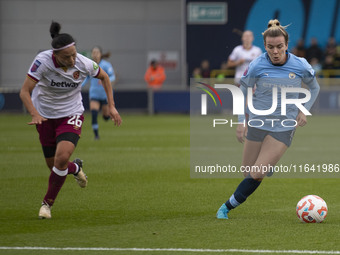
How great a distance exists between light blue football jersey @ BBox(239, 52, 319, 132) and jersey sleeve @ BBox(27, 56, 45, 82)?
2.18 metres

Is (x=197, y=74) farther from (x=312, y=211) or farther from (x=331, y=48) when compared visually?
(x=312, y=211)

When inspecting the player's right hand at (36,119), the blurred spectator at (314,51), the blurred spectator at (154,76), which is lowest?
the blurred spectator at (154,76)

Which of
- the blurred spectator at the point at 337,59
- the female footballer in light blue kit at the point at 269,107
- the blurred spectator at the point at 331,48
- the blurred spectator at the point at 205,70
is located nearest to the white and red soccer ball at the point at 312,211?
the female footballer in light blue kit at the point at 269,107

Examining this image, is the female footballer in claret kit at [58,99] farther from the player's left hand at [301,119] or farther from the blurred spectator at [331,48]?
the blurred spectator at [331,48]

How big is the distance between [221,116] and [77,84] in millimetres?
21106

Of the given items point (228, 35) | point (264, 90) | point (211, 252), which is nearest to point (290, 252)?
point (211, 252)

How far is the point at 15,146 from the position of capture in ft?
58.6

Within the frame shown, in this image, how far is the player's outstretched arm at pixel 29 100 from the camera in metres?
8.08

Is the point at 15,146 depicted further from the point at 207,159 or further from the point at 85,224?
the point at 85,224

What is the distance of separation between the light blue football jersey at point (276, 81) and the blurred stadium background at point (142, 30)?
1024 inches

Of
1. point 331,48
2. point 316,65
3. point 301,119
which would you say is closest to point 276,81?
point 301,119

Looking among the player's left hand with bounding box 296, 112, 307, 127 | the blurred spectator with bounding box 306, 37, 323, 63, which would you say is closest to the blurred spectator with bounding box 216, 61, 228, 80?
the blurred spectator with bounding box 306, 37, 323, 63

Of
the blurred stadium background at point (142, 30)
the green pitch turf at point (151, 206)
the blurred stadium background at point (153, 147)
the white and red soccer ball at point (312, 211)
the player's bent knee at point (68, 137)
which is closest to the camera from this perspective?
the green pitch turf at point (151, 206)

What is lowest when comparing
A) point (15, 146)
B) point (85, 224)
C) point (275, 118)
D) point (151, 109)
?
point (151, 109)
